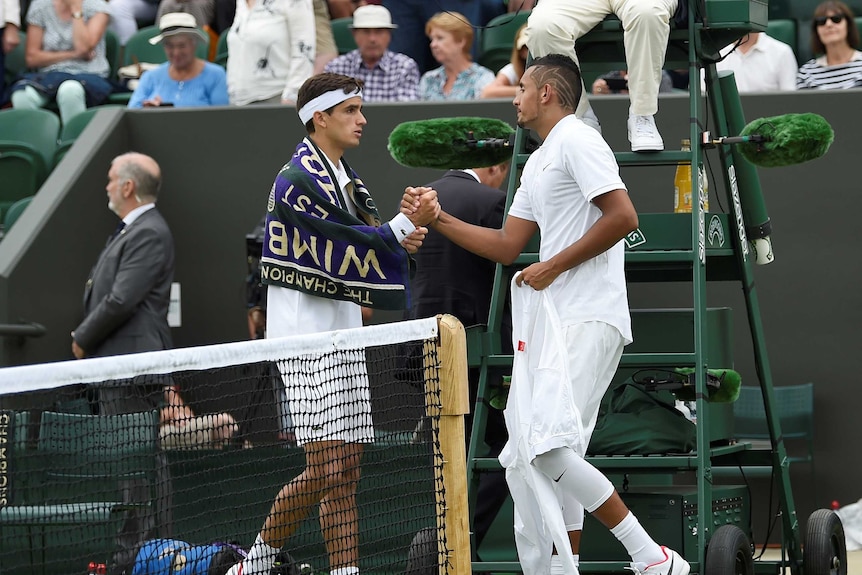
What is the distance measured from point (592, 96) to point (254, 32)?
241 cm

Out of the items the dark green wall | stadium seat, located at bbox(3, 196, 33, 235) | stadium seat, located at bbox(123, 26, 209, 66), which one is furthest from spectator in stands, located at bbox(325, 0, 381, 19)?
stadium seat, located at bbox(3, 196, 33, 235)

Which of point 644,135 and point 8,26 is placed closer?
point 644,135

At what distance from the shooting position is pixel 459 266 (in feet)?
20.9

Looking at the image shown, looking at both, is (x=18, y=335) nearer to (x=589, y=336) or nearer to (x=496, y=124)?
(x=496, y=124)

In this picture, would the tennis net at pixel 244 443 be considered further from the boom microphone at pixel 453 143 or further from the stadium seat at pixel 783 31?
the stadium seat at pixel 783 31

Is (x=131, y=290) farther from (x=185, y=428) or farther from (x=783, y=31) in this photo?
(x=783, y=31)

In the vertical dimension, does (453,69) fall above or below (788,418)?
above

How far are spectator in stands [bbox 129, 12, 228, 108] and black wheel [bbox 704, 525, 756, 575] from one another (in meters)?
5.36

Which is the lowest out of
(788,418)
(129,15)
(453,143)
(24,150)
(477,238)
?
(788,418)

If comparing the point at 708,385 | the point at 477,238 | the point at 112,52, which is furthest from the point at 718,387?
the point at 112,52

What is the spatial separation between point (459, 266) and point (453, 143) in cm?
75

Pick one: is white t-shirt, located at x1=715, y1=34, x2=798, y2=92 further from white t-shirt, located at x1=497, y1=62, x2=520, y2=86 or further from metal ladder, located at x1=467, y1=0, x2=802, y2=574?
metal ladder, located at x1=467, y1=0, x2=802, y2=574

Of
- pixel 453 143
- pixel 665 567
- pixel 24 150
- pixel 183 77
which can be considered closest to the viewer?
pixel 665 567

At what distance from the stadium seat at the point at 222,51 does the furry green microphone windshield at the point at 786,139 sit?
19.1ft
